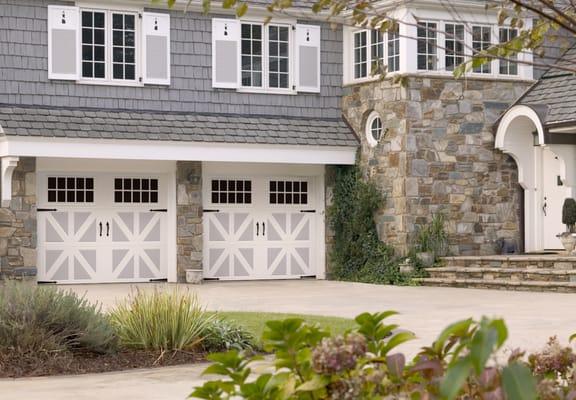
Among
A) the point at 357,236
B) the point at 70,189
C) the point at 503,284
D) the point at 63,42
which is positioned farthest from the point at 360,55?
the point at 70,189

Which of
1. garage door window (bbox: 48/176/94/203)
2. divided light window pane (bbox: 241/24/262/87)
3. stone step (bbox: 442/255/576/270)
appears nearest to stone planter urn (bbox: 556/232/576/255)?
stone step (bbox: 442/255/576/270)

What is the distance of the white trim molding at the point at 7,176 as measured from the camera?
1872cm

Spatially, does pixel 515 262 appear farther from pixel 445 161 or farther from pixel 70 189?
pixel 70 189

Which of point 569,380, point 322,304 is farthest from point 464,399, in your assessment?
point 322,304

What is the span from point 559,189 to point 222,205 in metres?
6.57

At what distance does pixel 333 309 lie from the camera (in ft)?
50.3

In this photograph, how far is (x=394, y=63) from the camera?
68.8ft

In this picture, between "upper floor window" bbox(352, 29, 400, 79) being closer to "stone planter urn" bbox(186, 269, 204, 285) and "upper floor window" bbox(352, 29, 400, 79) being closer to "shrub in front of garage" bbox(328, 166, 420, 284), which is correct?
"shrub in front of garage" bbox(328, 166, 420, 284)

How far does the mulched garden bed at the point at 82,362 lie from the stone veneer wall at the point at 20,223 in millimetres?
9781

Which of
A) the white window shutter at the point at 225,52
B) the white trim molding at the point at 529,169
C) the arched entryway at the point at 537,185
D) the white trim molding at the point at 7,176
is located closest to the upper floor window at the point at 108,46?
the white window shutter at the point at 225,52

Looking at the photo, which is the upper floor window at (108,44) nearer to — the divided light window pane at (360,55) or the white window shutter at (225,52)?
the white window shutter at (225,52)

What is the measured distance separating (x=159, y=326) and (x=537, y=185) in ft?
43.8

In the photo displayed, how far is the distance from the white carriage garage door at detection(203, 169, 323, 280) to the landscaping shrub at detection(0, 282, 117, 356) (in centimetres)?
1146

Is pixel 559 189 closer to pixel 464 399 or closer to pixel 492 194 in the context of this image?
pixel 492 194
